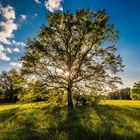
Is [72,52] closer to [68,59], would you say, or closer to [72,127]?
[68,59]

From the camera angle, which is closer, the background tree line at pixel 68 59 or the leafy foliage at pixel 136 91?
the background tree line at pixel 68 59

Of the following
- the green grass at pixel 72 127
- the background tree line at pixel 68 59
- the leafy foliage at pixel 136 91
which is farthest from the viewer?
the leafy foliage at pixel 136 91

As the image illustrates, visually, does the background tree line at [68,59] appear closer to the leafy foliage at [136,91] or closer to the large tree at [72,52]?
the large tree at [72,52]

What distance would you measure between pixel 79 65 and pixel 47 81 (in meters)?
4.09

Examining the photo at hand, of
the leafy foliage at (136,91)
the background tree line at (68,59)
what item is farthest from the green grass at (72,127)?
the leafy foliage at (136,91)

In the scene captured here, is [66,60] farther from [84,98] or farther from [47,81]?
Answer: [84,98]

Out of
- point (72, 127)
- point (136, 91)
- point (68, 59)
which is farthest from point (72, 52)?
point (136, 91)

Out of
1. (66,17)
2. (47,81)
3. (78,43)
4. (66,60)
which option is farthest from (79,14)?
(47,81)

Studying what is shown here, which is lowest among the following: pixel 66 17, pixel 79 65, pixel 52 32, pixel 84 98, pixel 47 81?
pixel 84 98

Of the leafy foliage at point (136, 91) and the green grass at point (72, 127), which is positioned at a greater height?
the leafy foliage at point (136, 91)

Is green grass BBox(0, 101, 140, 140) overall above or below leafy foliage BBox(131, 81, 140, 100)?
below

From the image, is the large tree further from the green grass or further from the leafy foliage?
the leafy foliage

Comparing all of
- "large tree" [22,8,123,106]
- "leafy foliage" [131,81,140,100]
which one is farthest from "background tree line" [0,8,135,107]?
"leafy foliage" [131,81,140,100]

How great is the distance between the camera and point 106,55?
26.7 m
